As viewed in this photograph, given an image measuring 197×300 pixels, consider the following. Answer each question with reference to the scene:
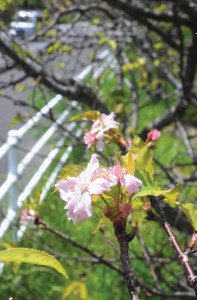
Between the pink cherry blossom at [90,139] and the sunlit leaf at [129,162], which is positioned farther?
the pink cherry blossom at [90,139]

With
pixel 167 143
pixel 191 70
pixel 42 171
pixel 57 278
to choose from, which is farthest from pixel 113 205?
pixel 167 143

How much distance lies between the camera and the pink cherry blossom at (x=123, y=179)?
77cm

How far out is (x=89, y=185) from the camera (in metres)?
0.79

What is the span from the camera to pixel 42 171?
4590 millimetres

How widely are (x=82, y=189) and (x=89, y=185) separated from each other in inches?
1.1

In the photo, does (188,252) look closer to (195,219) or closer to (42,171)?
(195,219)

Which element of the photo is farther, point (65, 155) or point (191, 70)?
point (65, 155)

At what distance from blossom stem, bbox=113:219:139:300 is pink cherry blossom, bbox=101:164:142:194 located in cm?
7

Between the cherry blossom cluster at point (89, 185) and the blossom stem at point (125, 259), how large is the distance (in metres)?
0.06

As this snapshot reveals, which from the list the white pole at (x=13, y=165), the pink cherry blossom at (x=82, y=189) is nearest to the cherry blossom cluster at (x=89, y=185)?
the pink cherry blossom at (x=82, y=189)

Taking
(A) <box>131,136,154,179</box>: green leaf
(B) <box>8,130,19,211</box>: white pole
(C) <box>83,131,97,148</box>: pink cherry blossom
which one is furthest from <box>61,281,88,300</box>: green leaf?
(A) <box>131,136,154,179</box>: green leaf

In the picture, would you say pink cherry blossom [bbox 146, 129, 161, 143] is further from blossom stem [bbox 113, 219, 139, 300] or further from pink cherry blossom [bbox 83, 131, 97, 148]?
blossom stem [bbox 113, 219, 139, 300]

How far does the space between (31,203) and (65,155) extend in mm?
3228

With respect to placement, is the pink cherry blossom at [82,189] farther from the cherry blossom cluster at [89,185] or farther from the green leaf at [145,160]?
the green leaf at [145,160]
